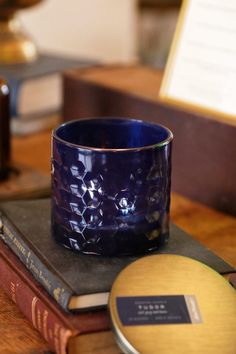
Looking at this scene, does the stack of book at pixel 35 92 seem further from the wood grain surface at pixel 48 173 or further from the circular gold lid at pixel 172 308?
the circular gold lid at pixel 172 308

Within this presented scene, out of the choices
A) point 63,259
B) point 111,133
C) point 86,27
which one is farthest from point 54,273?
point 86,27

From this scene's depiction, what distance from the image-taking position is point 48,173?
1023 mm

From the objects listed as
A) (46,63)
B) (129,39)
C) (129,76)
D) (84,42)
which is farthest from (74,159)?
(129,39)

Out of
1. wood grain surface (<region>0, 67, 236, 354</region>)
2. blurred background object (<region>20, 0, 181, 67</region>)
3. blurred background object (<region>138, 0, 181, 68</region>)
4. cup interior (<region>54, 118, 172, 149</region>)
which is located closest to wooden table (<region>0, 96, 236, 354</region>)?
wood grain surface (<region>0, 67, 236, 354</region>)

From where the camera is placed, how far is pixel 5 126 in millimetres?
962

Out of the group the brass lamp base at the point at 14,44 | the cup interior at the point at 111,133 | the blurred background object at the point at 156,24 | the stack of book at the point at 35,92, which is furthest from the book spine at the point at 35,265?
the blurred background object at the point at 156,24

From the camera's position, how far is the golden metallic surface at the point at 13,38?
1.29m

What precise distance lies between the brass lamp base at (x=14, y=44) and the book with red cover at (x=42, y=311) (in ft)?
2.06

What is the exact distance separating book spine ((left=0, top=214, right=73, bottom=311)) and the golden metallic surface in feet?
1.97

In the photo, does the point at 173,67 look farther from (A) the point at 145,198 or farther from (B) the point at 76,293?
(B) the point at 76,293

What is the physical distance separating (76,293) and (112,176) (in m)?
0.12

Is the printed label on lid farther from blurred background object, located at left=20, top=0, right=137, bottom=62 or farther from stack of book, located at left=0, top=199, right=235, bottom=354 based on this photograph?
blurred background object, located at left=20, top=0, right=137, bottom=62

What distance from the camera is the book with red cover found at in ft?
1.95

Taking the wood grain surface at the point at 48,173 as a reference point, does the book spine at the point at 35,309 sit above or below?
above
